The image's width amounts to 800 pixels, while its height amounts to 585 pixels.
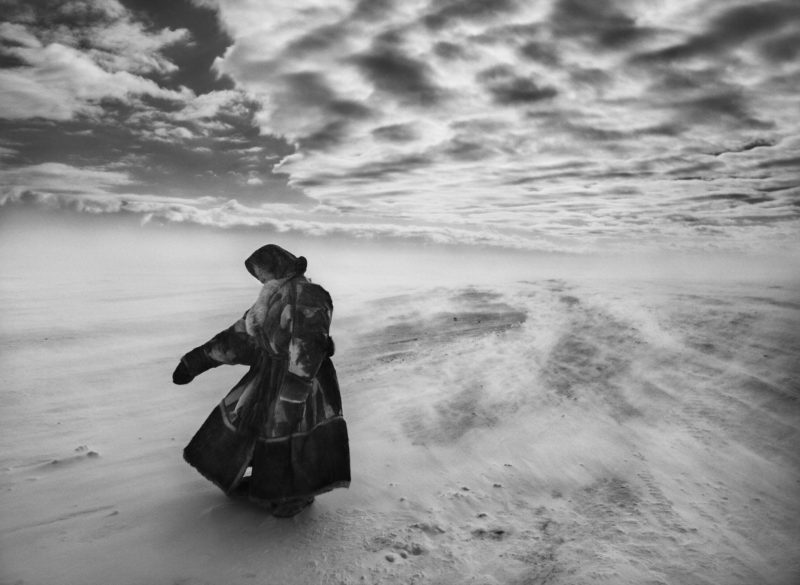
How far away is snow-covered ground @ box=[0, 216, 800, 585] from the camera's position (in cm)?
333

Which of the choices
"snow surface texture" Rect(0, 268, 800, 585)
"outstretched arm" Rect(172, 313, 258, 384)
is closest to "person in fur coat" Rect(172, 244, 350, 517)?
"outstretched arm" Rect(172, 313, 258, 384)

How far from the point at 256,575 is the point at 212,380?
6.62 meters

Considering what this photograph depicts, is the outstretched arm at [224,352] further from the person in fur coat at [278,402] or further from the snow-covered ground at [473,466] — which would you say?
the snow-covered ground at [473,466]

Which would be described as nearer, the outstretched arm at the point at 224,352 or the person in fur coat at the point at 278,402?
the person in fur coat at the point at 278,402

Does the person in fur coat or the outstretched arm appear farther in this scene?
the outstretched arm

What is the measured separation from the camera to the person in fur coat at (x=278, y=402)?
341 cm

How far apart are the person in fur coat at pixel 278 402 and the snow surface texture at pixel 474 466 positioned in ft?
1.57

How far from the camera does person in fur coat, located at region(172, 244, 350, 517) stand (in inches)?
134

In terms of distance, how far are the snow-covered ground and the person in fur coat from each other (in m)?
Answer: 0.48

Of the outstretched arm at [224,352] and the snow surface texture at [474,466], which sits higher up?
the outstretched arm at [224,352]

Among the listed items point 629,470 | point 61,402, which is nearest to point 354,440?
point 629,470

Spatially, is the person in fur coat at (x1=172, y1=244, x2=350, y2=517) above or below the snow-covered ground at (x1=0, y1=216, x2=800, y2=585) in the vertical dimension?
above

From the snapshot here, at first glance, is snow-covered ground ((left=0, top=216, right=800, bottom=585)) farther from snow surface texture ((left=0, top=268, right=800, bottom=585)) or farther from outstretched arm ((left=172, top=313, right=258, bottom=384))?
outstretched arm ((left=172, top=313, right=258, bottom=384))

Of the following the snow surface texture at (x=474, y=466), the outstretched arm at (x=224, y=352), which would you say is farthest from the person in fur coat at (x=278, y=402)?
the snow surface texture at (x=474, y=466)
